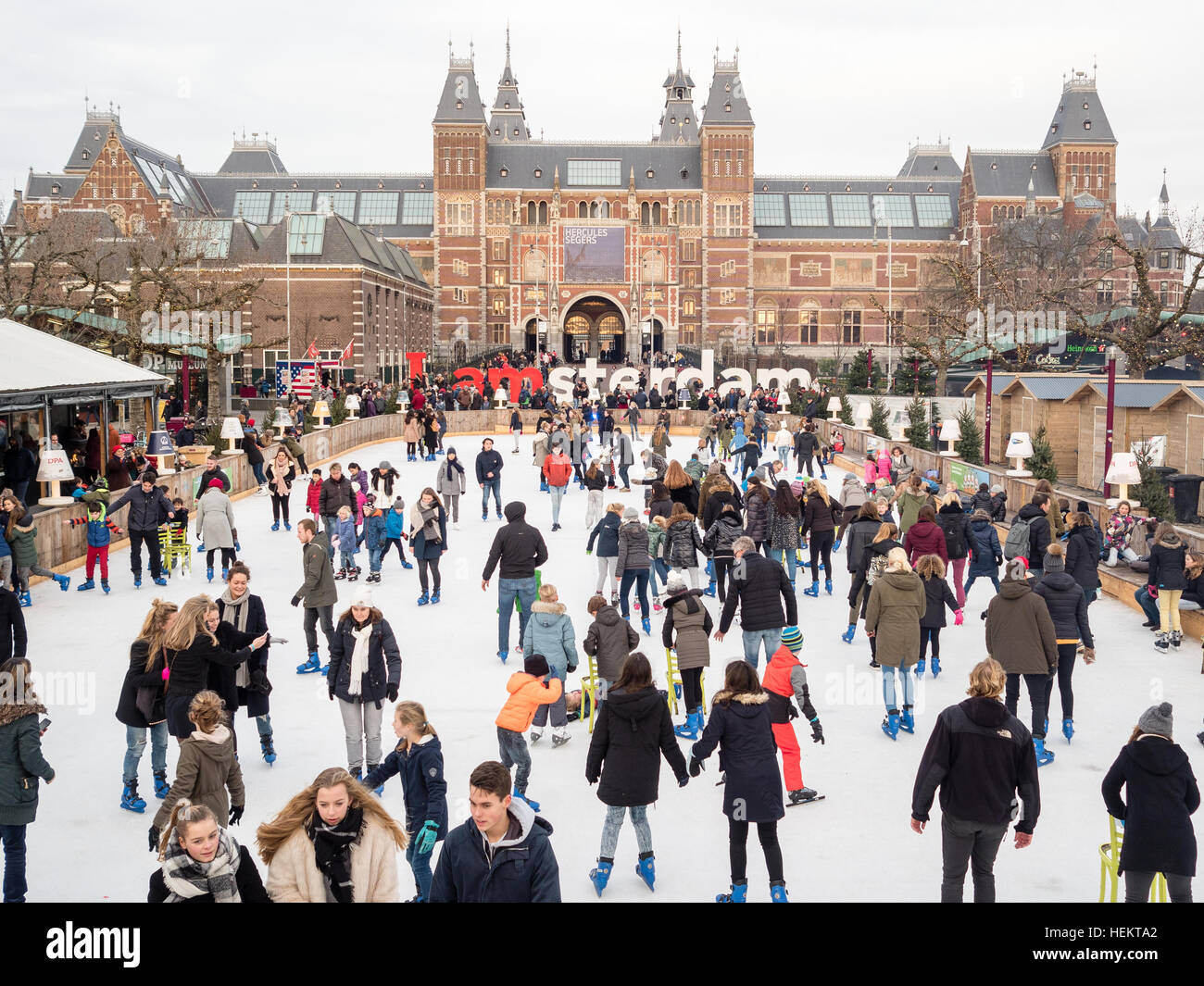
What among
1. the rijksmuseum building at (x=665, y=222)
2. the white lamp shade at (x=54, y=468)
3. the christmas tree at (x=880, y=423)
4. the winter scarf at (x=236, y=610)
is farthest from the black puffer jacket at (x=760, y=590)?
the rijksmuseum building at (x=665, y=222)

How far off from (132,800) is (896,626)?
527 centimetres

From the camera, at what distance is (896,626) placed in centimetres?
799

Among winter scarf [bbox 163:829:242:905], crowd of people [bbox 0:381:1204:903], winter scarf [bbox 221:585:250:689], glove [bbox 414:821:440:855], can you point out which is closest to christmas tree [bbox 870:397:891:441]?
crowd of people [bbox 0:381:1204:903]

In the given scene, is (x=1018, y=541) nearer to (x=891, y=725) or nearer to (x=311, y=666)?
(x=891, y=725)

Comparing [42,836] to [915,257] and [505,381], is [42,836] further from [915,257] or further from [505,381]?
[915,257]

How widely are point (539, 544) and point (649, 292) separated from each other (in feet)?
188

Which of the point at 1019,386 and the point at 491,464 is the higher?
the point at 1019,386

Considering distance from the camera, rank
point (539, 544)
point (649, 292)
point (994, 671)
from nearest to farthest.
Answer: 1. point (994, 671)
2. point (539, 544)
3. point (649, 292)

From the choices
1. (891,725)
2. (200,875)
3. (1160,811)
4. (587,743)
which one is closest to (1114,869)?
(1160,811)

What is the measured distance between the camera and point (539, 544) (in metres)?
9.99

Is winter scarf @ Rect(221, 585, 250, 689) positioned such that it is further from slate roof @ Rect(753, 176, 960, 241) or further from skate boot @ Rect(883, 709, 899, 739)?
slate roof @ Rect(753, 176, 960, 241)

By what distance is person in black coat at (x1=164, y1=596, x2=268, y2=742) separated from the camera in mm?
6409
